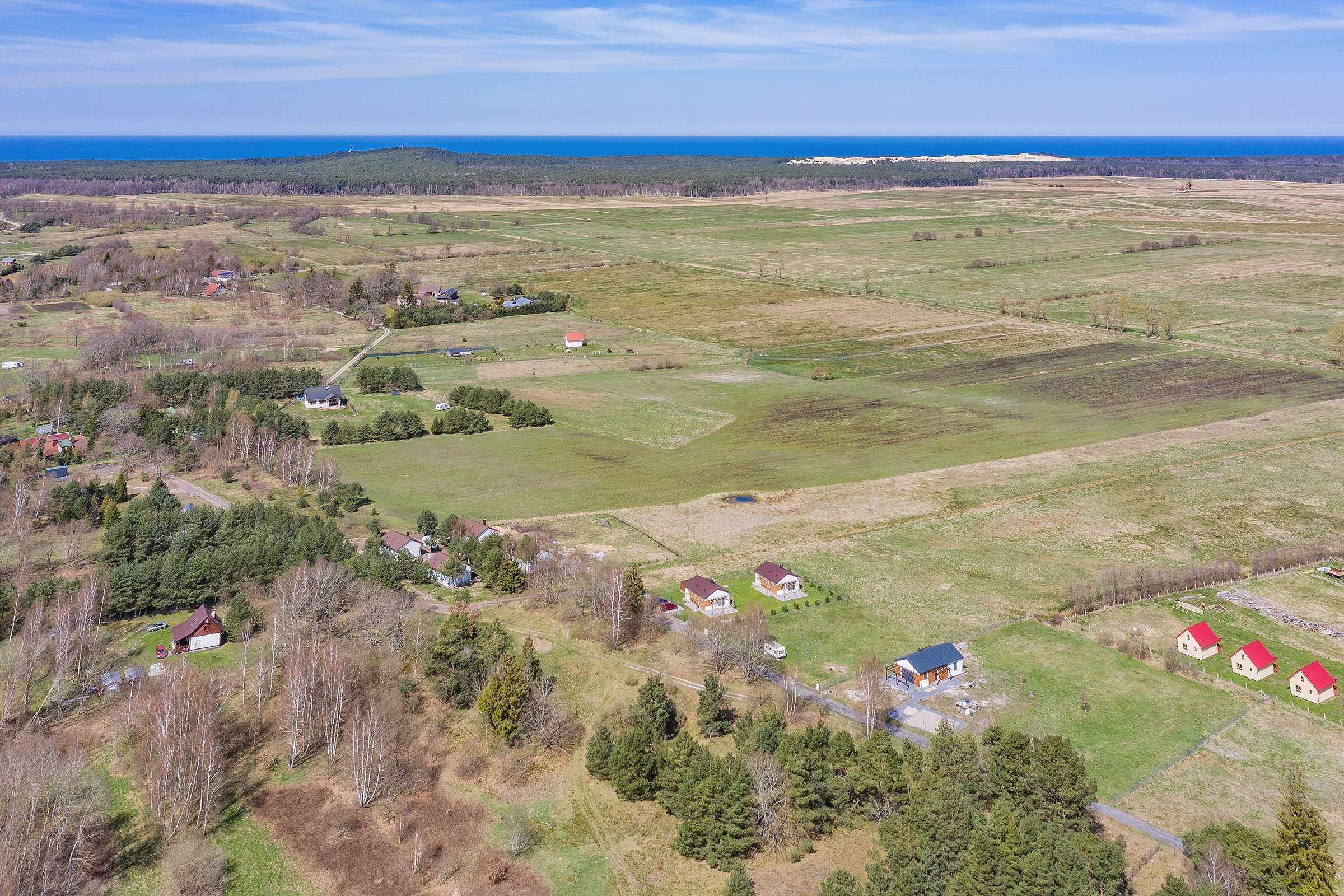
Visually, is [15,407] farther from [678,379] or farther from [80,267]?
[80,267]

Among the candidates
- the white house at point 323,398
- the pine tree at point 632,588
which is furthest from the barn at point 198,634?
the white house at point 323,398

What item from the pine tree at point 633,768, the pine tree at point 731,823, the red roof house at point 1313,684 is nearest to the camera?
the pine tree at point 731,823

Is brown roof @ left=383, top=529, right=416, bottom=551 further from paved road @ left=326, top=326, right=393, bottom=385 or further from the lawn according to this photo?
paved road @ left=326, top=326, right=393, bottom=385

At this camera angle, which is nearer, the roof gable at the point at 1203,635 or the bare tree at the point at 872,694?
the bare tree at the point at 872,694

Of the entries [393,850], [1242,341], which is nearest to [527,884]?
[393,850]

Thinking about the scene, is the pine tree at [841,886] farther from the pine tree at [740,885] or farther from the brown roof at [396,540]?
the brown roof at [396,540]
